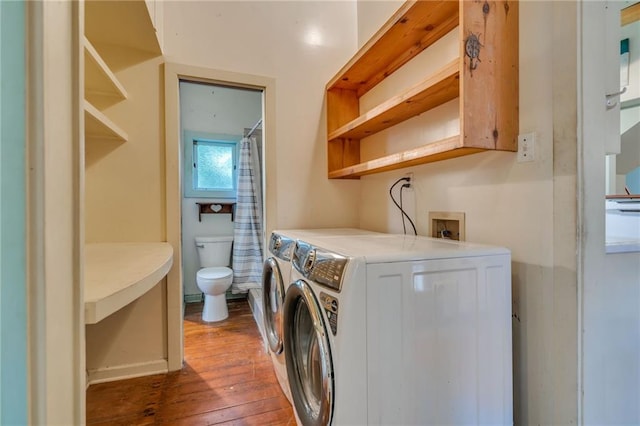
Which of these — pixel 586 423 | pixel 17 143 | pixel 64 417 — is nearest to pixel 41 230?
pixel 17 143

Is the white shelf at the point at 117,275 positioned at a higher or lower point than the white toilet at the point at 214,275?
higher

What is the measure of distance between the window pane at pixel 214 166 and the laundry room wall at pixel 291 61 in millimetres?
1518

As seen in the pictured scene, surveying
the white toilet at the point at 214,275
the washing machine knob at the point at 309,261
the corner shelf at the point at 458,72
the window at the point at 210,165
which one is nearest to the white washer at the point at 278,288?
the washing machine knob at the point at 309,261

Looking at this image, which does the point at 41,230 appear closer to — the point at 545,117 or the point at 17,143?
the point at 17,143

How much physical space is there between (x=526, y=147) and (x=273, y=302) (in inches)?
58.7

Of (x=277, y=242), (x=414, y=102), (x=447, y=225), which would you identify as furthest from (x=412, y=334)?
(x=414, y=102)

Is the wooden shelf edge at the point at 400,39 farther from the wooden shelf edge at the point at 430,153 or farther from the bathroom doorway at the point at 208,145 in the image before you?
the bathroom doorway at the point at 208,145

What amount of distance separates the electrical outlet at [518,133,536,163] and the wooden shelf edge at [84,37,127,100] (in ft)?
5.87

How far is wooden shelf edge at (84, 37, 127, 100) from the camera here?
1.27 m

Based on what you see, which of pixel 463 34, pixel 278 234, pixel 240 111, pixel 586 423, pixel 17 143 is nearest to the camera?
pixel 17 143

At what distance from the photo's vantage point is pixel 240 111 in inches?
135

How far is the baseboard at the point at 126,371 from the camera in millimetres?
1745

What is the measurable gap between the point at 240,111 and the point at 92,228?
7.16ft

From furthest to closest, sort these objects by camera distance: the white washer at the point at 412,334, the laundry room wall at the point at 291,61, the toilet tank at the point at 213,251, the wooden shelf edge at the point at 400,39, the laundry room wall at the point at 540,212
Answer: the toilet tank at the point at 213,251
the laundry room wall at the point at 291,61
the wooden shelf edge at the point at 400,39
the laundry room wall at the point at 540,212
the white washer at the point at 412,334
